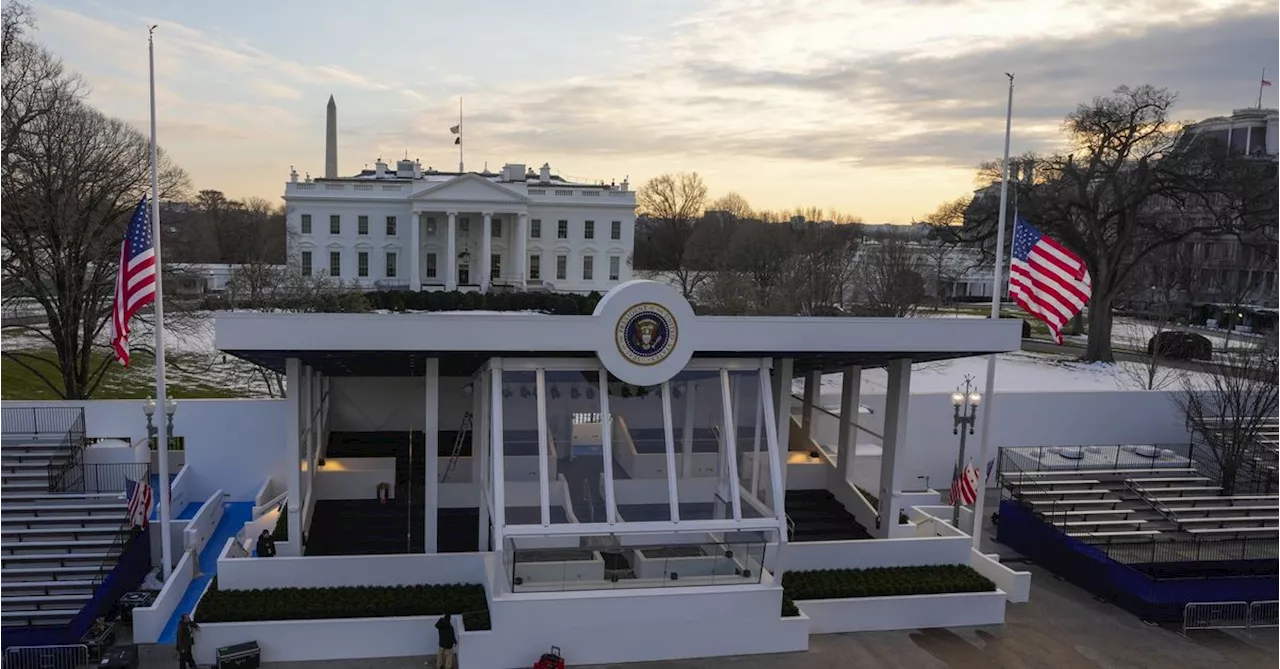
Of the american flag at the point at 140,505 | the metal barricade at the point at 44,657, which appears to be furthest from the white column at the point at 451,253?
the metal barricade at the point at 44,657

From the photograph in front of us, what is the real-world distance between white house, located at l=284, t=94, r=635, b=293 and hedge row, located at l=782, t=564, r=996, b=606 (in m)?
53.4

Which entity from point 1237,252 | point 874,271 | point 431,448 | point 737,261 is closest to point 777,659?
point 431,448

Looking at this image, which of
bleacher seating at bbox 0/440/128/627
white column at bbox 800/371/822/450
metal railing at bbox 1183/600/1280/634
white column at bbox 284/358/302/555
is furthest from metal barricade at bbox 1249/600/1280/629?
bleacher seating at bbox 0/440/128/627

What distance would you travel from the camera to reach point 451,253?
221 feet

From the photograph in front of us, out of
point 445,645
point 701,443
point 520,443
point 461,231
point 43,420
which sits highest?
point 461,231

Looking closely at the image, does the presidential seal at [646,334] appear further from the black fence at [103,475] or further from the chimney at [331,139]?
the chimney at [331,139]

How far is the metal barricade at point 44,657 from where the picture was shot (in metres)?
13.4

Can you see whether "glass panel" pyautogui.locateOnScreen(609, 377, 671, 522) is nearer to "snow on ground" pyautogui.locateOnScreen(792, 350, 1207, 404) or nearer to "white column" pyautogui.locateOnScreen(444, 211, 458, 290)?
"snow on ground" pyautogui.locateOnScreen(792, 350, 1207, 404)

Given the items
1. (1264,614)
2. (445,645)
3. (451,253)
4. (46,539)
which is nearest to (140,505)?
(46,539)

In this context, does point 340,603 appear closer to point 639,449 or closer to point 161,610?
point 161,610

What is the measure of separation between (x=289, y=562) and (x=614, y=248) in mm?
58295

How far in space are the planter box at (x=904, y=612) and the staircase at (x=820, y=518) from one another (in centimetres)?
293

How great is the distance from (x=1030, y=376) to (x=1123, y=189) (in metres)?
11.2

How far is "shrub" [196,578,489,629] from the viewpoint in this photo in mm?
13938
